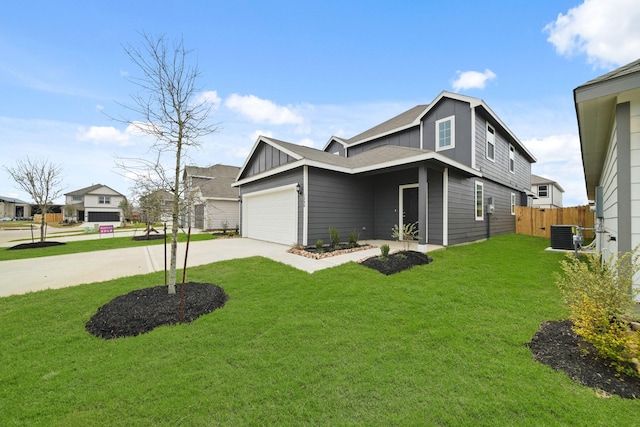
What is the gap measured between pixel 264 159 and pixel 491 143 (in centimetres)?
1049

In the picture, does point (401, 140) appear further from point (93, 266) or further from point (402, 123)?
point (93, 266)

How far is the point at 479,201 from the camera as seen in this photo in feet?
35.0

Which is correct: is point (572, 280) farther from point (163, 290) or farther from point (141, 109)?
point (141, 109)

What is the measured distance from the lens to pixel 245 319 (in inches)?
130

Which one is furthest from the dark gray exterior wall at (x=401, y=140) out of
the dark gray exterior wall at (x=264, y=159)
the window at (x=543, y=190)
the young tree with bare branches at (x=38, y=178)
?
the window at (x=543, y=190)

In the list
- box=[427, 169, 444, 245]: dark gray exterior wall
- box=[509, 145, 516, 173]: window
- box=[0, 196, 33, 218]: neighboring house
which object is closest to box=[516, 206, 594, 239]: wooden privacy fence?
box=[509, 145, 516, 173]: window

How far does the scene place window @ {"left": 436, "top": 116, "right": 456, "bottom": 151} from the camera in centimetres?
1028

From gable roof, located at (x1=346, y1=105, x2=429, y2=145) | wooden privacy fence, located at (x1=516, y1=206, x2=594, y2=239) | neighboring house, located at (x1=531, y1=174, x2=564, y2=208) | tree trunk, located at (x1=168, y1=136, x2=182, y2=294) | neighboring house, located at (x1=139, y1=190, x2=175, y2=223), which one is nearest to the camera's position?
tree trunk, located at (x1=168, y1=136, x2=182, y2=294)

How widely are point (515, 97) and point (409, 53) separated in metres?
5.27

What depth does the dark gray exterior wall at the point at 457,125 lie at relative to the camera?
32.1 feet

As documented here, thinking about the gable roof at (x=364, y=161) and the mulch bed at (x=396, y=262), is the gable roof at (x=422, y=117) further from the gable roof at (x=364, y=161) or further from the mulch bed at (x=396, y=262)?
the mulch bed at (x=396, y=262)

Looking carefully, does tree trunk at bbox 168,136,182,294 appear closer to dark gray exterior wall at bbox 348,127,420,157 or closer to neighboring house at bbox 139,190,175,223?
neighboring house at bbox 139,190,175,223

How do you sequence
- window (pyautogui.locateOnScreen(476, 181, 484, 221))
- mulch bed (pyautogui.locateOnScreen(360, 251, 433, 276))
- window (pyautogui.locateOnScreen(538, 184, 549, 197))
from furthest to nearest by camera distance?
window (pyautogui.locateOnScreen(538, 184, 549, 197)), window (pyautogui.locateOnScreen(476, 181, 484, 221)), mulch bed (pyautogui.locateOnScreen(360, 251, 433, 276))

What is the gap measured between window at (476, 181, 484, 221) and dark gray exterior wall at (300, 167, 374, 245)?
444cm
